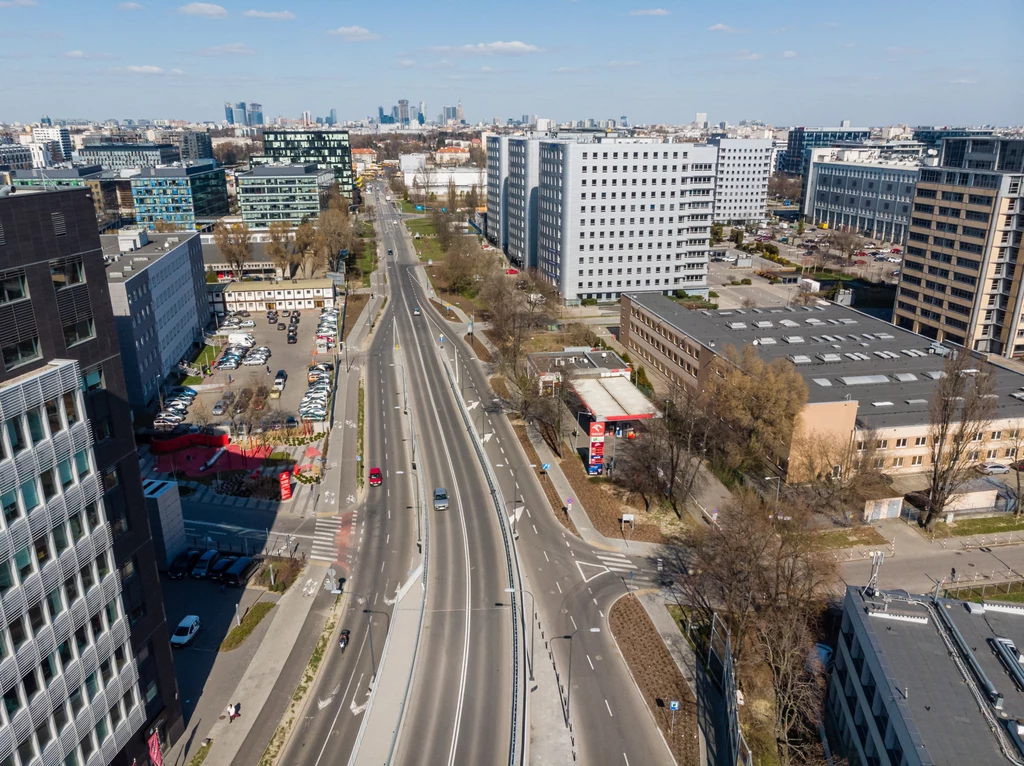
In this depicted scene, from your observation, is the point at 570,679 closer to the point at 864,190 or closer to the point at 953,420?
the point at 953,420

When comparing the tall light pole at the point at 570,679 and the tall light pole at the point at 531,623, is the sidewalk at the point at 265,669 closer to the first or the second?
the tall light pole at the point at 531,623

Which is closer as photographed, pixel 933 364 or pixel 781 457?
pixel 781 457

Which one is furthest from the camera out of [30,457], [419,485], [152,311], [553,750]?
[152,311]

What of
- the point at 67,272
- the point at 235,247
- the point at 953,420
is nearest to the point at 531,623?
the point at 67,272

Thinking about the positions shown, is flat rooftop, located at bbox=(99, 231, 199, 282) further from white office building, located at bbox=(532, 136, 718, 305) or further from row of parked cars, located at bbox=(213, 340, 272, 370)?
white office building, located at bbox=(532, 136, 718, 305)

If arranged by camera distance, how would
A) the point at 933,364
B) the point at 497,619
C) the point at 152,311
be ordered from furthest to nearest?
the point at 152,311 < the point at 933,364 < the point at 497,619

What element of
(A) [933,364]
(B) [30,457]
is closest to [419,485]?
(B) [30,457]

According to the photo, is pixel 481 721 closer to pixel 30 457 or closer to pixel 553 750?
pixel 553 750
